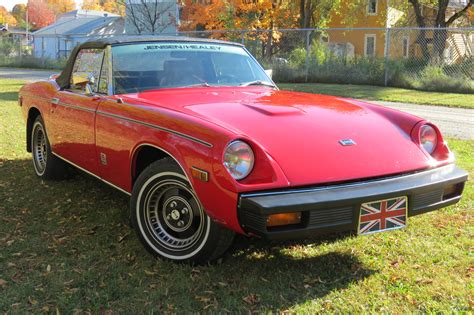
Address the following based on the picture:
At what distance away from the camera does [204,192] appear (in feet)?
8.81

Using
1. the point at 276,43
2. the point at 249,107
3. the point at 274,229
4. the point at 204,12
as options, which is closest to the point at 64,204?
the point at 249,107

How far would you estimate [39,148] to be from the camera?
533 cm

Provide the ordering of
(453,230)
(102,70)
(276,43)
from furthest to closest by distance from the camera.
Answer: (276,43) < (102,70) < (453,230)

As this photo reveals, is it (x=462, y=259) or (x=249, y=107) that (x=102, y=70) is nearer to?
(x=249, y=107)

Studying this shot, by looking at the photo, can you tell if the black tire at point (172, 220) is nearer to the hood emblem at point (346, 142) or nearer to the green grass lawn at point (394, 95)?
the hood emblem at point (346, 142)

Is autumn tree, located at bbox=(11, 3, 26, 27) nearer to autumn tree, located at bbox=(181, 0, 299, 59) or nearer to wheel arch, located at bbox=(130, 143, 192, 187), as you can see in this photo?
autumn tree, located at bbox=(181, 0, 299, 59)

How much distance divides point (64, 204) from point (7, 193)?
744 mm

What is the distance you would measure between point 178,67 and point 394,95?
1183cm

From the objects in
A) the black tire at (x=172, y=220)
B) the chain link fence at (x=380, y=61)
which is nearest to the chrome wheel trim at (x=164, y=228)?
the black tire at (x=172, y=220)

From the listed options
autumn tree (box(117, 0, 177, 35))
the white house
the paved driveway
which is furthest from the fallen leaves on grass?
the white house

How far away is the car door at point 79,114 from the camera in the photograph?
3.87m

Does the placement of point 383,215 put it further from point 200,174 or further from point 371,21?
point 371,21

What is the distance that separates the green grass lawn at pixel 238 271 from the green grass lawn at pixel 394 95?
9.84m

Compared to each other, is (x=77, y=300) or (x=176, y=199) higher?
(x=176, y=199)
